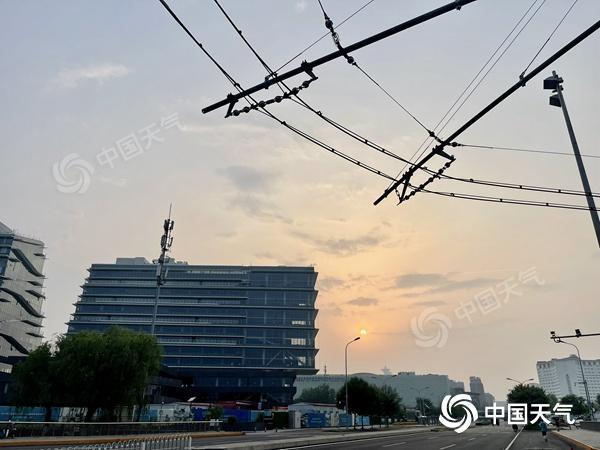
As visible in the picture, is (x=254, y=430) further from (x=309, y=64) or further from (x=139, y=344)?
(x=309, y=64)

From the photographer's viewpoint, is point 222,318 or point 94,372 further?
point 222,318

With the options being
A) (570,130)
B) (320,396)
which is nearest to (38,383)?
(570,130)

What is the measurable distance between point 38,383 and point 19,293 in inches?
3106

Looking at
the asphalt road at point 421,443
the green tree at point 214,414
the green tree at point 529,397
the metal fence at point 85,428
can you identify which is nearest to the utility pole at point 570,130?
the asphalt road at point 421,443

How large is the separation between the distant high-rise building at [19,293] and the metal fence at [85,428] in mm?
82763

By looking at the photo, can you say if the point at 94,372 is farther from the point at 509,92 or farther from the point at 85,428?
the point at 509,92

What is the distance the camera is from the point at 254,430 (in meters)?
56.4

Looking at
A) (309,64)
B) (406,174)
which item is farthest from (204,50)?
(406,174)

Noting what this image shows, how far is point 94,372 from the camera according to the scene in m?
42.3

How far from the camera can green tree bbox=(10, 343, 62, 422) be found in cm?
4531

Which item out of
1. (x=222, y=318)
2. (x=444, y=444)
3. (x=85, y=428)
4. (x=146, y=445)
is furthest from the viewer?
(x=222, y=318)

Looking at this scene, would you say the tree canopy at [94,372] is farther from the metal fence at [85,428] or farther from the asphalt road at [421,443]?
the asphalt road at [421,443]

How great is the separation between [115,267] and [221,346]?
4528 cm

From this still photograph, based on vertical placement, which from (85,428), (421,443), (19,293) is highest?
(19,293)
